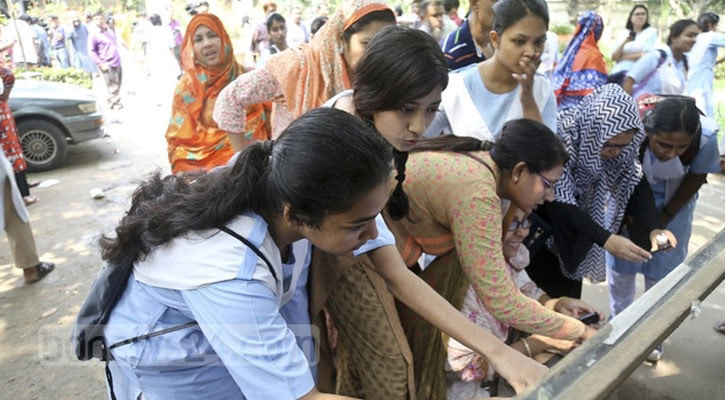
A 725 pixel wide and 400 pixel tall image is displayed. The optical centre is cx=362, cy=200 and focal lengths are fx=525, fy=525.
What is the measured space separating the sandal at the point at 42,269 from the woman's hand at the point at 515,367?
3.46m

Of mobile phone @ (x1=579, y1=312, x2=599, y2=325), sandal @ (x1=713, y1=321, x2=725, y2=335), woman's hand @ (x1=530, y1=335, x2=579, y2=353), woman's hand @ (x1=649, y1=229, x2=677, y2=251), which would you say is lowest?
sandal @ (x1=713, y1=321, x2=725, y2=335)

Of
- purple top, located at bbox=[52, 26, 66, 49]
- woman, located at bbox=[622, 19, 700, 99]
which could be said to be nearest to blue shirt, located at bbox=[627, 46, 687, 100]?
woman, located at bbox=[622, 19, 700, 99]

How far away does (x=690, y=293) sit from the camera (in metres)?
0.90

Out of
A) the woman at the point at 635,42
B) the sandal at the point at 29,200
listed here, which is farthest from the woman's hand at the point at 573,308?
the sandal at the point at 29,200

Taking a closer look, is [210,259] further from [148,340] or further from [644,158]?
[644,158]

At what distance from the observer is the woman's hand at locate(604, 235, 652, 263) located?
82.4 inches

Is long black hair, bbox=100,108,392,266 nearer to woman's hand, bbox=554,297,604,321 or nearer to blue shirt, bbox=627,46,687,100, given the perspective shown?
woman's hand, bbox=554,297,604,321

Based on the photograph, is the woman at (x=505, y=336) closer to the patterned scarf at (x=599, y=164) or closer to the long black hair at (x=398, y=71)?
the patterned scarf at (x=599, y=164)

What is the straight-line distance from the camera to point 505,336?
197cm

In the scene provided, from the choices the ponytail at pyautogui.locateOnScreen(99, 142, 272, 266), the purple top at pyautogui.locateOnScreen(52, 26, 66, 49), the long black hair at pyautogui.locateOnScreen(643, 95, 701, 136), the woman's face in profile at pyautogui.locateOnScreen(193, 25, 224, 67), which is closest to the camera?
the ponytail at pyautogui.locateOnScreen(99, 142, 272, 266)

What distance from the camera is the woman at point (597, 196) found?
7.04 ft

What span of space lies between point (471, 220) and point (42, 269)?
3347mm
